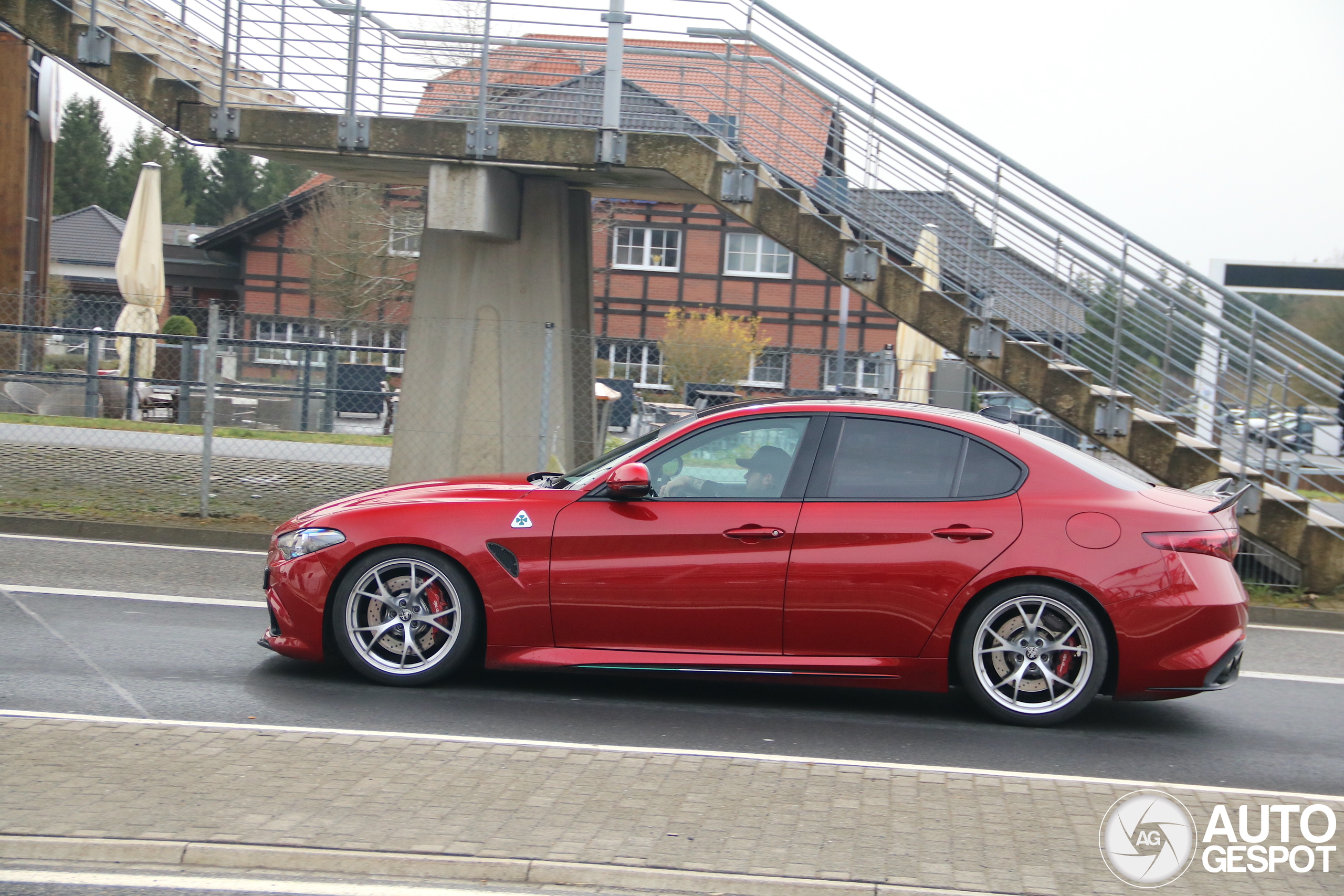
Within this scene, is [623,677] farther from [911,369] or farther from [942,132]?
[911,369]

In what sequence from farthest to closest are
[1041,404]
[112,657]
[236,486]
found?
[236,486]
[1041,404]
[112,657]

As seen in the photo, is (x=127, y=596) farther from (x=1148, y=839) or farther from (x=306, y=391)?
(x=306, y=391)

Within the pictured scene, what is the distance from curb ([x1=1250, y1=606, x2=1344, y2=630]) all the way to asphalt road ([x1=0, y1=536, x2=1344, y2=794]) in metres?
2.53

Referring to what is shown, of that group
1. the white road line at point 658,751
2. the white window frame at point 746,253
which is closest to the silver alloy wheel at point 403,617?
the white road line at point 658,751

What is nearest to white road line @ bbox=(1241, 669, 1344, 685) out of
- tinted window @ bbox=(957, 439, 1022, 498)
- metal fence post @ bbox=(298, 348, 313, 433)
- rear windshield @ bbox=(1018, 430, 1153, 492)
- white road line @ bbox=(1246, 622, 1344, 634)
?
white road line @ bbox=(1246, 622, 1344, 634)

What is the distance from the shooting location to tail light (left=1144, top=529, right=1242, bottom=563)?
5797 millimetres

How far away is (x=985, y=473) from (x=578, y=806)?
2.64 metres

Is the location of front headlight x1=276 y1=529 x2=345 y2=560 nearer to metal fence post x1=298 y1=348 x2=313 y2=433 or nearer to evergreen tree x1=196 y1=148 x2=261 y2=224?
metal fence post x1=298 y1=348 x2=313 y2=433

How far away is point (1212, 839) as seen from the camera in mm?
4480

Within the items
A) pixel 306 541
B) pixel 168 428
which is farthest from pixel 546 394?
pixel 168 428

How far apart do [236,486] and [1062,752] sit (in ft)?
34.6

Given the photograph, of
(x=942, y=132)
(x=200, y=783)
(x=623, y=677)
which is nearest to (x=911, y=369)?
(x=942, y=132)

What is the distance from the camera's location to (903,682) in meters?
5.92

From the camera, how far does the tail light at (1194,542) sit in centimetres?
580
